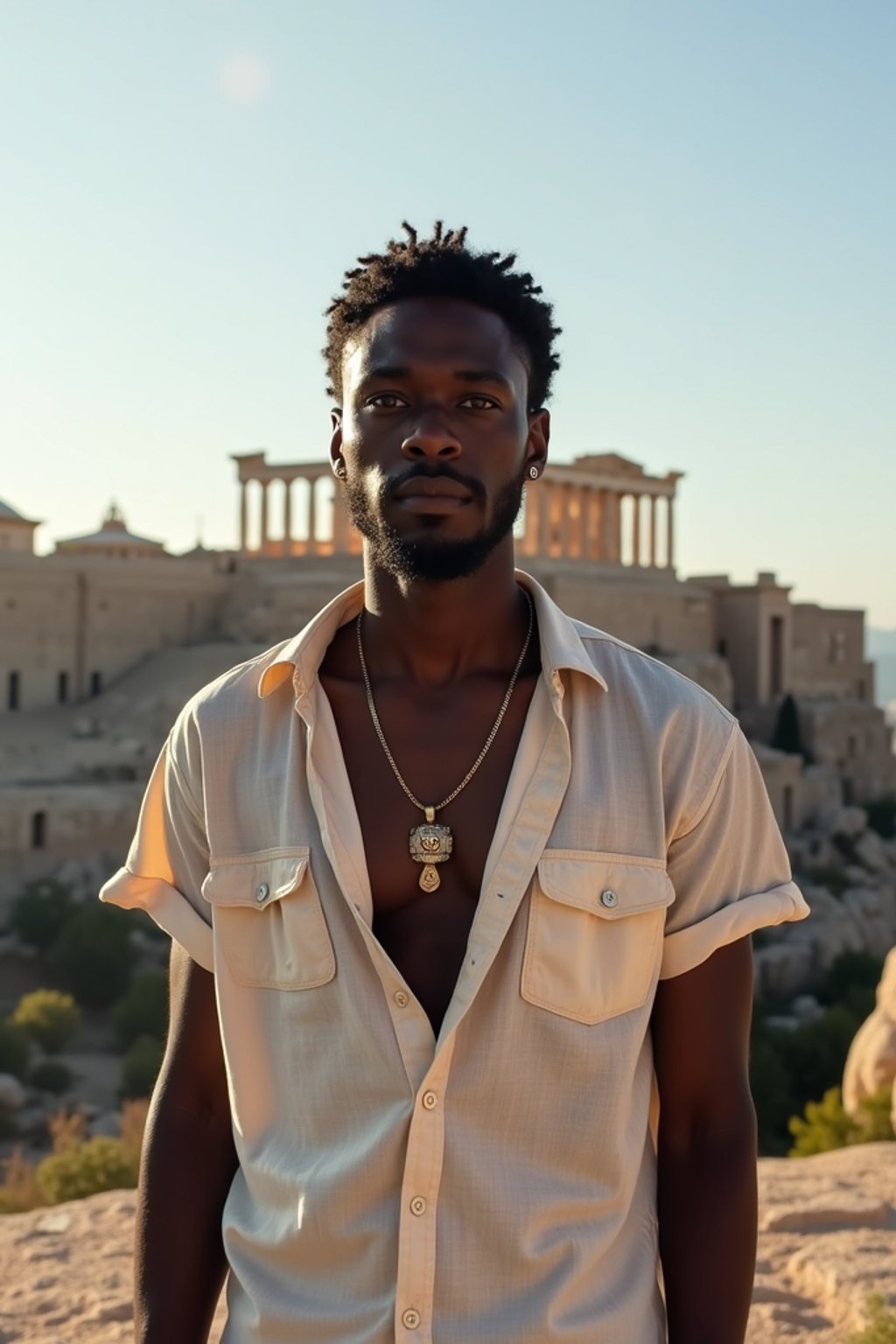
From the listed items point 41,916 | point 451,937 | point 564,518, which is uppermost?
point 564,518

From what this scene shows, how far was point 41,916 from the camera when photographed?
26.3 m

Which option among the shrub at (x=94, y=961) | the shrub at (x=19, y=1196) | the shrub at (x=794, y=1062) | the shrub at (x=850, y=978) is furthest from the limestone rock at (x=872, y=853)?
the shrub at (x=19, y=1196)

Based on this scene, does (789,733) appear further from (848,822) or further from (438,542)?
(438,542)

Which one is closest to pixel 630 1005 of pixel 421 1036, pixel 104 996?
pixel 421 1036

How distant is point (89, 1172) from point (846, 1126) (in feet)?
15.2

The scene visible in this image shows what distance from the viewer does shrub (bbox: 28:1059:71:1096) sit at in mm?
21406

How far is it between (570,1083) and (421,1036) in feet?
0.80

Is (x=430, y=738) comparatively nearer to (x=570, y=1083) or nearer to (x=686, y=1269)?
(x=570, y=1083)

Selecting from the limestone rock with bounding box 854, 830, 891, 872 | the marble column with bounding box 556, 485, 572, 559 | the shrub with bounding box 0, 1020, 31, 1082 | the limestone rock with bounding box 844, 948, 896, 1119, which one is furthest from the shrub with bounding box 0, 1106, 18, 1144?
the marble column with bounding box 556, 485, 572, 559

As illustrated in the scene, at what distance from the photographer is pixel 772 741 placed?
43594mm

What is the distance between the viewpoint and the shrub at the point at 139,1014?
23.2 metres

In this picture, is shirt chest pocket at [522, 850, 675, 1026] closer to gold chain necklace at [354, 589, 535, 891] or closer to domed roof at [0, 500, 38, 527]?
gold chain necklace at [354, 589, 535, 891]

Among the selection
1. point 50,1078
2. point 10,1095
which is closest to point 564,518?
point 50,1078

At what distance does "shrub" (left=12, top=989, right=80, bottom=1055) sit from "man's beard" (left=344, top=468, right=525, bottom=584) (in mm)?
21345
